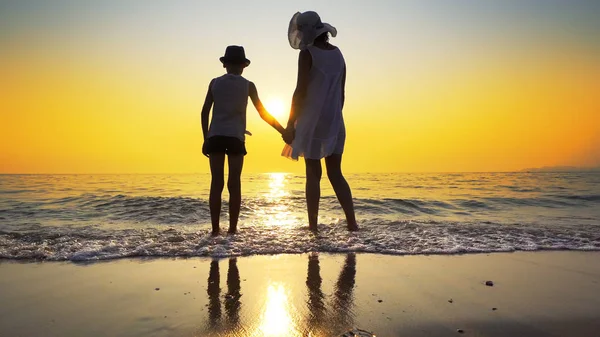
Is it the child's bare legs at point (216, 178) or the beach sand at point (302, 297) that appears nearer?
the beach sand at point (302, 297)

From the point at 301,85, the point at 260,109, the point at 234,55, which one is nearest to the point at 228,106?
the point at 260,109

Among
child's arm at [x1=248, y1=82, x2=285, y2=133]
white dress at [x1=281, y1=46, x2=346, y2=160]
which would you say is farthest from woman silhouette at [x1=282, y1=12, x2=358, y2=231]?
child's arm at [x1=248, y1=82, x2=285, y2=133]

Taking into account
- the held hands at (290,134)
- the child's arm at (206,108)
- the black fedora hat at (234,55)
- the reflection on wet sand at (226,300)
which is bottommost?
the reflection on wet sand at (226,300)

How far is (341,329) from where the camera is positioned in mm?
1818

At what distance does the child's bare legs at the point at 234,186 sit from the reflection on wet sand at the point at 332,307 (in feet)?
6.56

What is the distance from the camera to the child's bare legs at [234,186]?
482 centimetres

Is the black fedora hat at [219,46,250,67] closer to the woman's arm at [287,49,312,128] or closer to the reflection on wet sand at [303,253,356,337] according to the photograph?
the woman's arm at [287,49,312,128]

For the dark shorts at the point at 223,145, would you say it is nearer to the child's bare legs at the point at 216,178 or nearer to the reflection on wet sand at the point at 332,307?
the child's bare legs at the point at 216,178

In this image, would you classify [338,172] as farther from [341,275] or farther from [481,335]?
[481,335]

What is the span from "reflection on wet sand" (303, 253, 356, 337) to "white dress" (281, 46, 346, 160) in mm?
1854

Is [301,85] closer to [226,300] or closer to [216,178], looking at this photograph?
[216,178]

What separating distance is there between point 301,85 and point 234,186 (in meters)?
1.45

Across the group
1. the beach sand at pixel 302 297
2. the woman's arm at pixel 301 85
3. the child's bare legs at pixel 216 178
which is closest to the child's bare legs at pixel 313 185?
the woman's arm at pixel 301 85

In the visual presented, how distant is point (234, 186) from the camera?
4.90 meters
